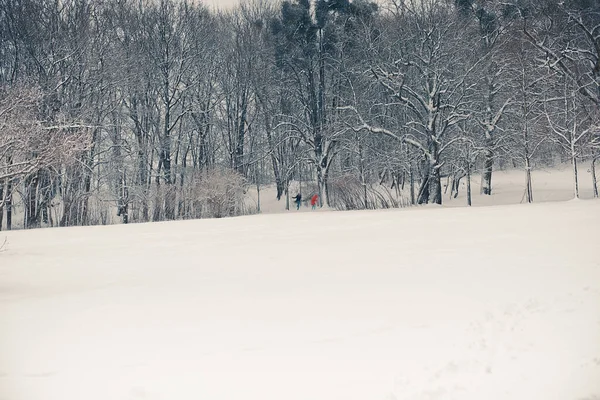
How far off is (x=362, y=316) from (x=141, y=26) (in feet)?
95.3

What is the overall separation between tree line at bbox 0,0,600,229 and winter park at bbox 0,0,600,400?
0.62ft

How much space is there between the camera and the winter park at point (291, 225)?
441cm

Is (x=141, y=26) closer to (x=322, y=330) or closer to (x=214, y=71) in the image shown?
(x=214, y=71)

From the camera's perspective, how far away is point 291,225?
14922mm

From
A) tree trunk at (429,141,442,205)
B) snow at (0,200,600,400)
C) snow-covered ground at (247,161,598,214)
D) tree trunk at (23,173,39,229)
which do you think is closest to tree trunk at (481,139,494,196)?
snow-covered ground at (247,161,598,214)

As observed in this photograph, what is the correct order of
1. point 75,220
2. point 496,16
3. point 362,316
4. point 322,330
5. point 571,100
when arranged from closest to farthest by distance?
point 322,330
point 362,316
point 75,220
point 571,100
point 496,16

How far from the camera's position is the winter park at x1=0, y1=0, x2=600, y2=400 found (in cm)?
441

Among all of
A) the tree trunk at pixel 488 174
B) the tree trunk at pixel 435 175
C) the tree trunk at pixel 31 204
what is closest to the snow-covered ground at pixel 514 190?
the tree trunk at pixel 488 174

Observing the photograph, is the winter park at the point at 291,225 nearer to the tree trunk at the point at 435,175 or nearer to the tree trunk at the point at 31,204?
the tree trunk at the point at 31,204

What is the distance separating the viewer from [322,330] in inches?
201

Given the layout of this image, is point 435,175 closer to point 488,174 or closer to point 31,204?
point 488,174

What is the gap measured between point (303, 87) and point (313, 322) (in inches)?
1193

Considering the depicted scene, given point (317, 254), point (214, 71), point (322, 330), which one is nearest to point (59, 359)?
point (322, 330)

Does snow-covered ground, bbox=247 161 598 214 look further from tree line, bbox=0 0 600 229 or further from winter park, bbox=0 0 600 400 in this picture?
tree line, bbox=0 0 600 229
